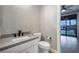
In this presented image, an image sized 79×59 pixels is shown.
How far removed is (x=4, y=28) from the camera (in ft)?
4.14

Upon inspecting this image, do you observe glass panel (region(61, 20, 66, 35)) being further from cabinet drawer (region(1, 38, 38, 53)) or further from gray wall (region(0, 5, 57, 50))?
cabinet drawer (region(1, 38, 38, 53))

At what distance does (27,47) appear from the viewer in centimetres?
137

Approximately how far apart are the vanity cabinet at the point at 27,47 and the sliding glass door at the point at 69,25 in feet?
1.64

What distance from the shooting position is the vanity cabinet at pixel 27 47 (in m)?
1.24

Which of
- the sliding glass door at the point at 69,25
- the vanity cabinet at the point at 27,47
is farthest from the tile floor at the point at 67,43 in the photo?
the vanity cabinet at the point at 27,47

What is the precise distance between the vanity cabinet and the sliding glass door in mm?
499

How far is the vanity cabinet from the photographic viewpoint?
4.07 feet

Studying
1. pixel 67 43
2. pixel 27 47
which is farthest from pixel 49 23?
pixel 67 43

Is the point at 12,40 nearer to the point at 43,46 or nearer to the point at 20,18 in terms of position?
the point at 20,18

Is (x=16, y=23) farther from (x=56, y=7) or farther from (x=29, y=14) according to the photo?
(x=56, y=7)

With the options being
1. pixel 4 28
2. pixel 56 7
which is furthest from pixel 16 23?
pixel 56 7

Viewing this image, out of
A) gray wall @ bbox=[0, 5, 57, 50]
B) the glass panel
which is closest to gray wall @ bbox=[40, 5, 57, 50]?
gray wall @ bbox=[0, 5, 57, 50]
